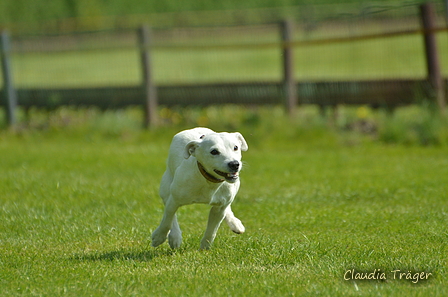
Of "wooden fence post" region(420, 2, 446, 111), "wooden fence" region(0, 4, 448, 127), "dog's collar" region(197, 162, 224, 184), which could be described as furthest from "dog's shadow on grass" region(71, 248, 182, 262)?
"wooden fence post" region(420, 2, 446, 111)

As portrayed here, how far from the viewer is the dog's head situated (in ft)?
16.8

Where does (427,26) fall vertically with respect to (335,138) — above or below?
above

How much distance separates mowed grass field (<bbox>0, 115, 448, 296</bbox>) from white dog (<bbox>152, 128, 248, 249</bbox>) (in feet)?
0.70

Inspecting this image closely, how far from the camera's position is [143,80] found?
1456 cm

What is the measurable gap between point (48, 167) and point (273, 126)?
4.38 metres

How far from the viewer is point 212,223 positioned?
582 centimetres

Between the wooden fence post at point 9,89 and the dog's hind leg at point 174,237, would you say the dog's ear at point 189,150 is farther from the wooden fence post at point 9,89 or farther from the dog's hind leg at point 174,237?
the wooden fence post at point 9,89

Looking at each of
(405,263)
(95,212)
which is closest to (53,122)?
(95,212)

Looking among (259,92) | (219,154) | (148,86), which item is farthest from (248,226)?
(148,86)

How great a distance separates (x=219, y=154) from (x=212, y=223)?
2.87ft

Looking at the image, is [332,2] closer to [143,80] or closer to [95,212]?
[143,80]

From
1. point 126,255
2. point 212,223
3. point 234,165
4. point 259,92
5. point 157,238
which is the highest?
point 234,165

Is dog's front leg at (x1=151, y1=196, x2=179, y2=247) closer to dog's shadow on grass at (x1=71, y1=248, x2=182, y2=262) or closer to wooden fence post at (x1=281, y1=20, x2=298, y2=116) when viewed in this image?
dog's shadow on grass at (x1=71, y1=248, x2=182, y2=262)

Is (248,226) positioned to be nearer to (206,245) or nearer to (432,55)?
(206,245)
